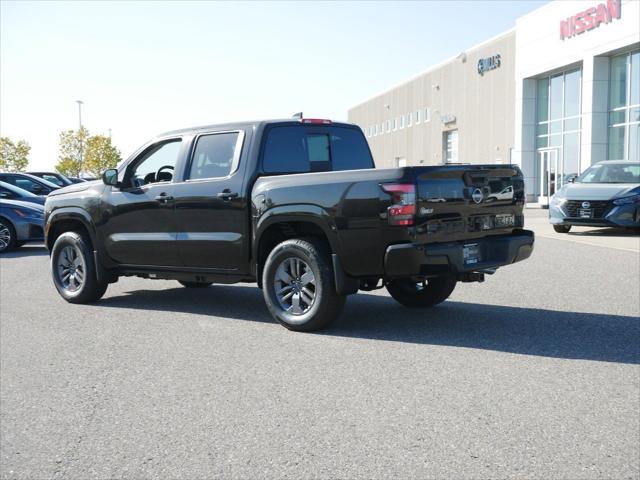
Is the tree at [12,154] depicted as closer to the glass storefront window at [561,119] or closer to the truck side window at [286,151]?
the glass storefront window at [561,119]

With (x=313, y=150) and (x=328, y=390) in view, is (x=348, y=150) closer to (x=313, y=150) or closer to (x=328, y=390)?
(x=313, y=150)

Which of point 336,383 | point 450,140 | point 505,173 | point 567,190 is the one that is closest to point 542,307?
point 505,173

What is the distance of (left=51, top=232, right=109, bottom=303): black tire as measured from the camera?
27.7 feet

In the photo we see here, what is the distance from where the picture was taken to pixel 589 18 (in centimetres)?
3170

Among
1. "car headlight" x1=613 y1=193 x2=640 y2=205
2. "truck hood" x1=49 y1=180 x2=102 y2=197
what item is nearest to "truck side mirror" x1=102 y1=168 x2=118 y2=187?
"truck hood" x1=49 y1=180 x2=102 y2=197

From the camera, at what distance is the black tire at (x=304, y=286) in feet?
21.2

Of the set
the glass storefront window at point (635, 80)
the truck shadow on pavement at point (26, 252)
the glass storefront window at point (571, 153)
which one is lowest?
the truck shadow on pavement at point (26, 252)

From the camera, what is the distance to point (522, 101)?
38312mm

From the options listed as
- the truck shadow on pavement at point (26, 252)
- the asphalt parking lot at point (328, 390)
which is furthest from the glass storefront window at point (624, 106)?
the asphalt parking lot at point (328, 390)

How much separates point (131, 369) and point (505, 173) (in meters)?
3.77

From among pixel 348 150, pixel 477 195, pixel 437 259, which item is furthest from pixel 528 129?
pixel 437 259

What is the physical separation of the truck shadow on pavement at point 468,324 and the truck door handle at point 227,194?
1.28m

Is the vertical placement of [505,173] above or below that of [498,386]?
above

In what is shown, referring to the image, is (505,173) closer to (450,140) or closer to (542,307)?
(542,307)
